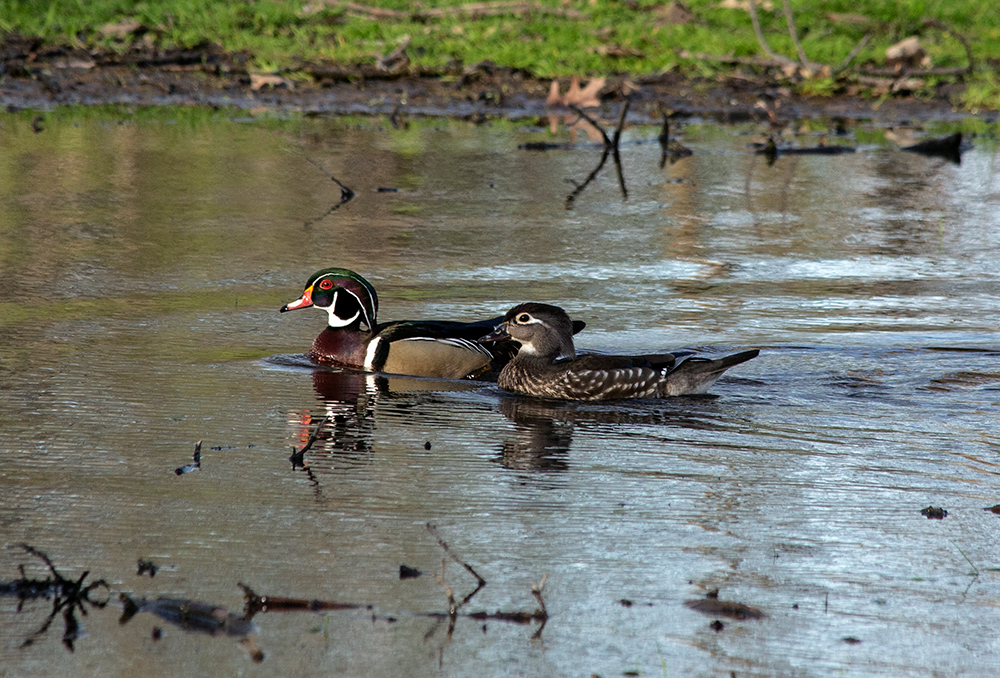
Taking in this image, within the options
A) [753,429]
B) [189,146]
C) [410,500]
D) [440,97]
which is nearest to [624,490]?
[410,500]

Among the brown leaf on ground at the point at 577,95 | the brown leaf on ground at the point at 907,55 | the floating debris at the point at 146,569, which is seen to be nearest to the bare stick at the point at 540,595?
the floating debris at the point at 146,569

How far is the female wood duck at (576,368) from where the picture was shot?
26.6 ft

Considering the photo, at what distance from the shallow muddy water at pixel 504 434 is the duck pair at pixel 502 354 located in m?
0.18

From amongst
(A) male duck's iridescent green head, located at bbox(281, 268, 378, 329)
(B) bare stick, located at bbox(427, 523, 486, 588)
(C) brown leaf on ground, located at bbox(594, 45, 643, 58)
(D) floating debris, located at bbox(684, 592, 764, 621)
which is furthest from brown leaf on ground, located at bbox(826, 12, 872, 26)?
(D) floating debris, located at bbox(684, 592, 764, 621)

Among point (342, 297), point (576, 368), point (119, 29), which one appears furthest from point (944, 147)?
point (119, 29)

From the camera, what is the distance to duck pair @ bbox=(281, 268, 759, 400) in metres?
8.14

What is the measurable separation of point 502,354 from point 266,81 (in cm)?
1279

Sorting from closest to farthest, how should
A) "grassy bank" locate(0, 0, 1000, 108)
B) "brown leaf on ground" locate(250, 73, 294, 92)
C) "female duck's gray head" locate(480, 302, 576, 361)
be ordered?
"female duck's gray head" locate(480, 302, 576, 361) < "brown leaf on ground" locate(250, 73, 294, 92) < "grassy bank" locate(0, 0, 1000, 108)

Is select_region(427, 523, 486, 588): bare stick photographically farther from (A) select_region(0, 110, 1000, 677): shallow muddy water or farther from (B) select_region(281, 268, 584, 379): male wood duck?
(B) select_region(281, 268, 584, 379): male wood duck

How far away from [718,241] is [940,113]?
10.2m

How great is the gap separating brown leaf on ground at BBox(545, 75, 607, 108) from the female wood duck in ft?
34.1

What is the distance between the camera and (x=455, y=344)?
8844mm

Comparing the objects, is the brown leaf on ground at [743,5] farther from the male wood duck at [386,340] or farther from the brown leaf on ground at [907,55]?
the male wood duck at [386,340]

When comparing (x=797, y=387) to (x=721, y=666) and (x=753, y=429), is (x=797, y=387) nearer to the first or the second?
(x=753, y=429)
